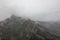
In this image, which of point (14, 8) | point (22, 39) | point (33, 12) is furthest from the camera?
point (14, 8)

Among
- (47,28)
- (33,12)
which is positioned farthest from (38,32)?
(33,12)

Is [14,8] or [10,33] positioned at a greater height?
[14,8]

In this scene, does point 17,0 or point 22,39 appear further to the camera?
point 17,0

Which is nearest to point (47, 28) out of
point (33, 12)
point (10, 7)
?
point (33, 12)

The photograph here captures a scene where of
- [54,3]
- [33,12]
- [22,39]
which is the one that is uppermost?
[54,3]

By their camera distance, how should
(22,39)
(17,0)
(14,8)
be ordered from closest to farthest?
(22,39), (14,8), (17,0)

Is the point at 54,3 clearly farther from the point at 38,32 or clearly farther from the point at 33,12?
the point at 38,32
